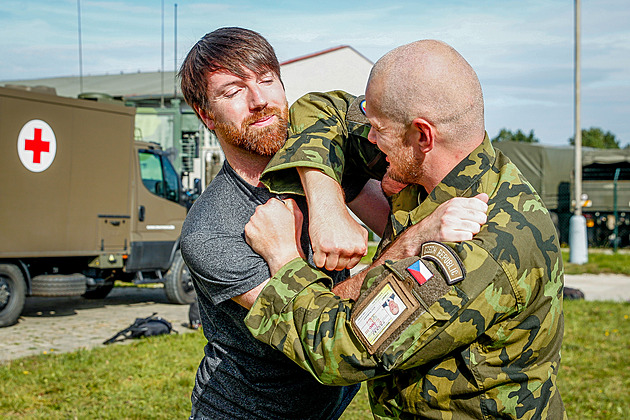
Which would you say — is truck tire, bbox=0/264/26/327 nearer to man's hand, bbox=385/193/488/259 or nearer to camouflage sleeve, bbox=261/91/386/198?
camouflage sleeve, bbox=261/91/386/198

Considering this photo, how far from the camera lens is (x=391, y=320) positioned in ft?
5.88

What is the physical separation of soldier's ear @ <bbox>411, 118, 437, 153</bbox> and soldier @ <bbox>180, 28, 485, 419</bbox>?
542 mm

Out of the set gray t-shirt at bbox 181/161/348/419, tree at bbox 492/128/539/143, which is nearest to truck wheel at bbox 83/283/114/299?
gray t-shirt at bbox 181/161/348/419

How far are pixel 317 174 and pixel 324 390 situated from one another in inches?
32.4

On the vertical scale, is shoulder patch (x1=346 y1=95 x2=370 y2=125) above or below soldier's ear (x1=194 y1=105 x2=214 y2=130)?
above

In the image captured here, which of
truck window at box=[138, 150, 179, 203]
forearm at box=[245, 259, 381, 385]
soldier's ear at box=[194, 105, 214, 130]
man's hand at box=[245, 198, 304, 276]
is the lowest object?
truck window at box=[138, 150, 179, 203]

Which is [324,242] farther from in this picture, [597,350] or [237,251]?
[597,350]

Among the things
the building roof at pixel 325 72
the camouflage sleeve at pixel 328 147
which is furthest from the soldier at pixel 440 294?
the building roof at pixel 325 72

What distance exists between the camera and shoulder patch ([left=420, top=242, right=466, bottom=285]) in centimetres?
175


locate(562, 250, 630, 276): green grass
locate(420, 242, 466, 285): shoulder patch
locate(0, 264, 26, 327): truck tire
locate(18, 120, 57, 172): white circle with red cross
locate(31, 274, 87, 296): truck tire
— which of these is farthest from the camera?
locate(562, 250, 630, 276): green grass

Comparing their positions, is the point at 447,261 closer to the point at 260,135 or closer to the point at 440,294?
the point at 440,294

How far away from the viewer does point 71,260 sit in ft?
33.8

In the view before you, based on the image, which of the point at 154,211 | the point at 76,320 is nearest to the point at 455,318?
the point at 76,320

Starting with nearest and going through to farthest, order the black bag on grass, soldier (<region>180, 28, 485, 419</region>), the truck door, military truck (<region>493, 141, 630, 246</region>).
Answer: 1. soldier (<region>180, 28, 485, 419</region>)
2. the black bag on grass
3. the truck door
4. military truck (<region>493, 141, 630, 246</region>)
